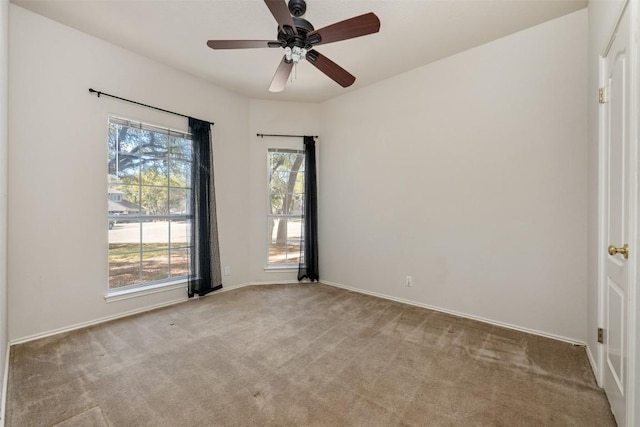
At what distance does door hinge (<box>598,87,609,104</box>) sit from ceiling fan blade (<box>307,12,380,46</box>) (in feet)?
5.08

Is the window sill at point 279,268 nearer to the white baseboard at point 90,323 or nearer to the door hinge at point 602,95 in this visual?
the white baseboard at point 90,323

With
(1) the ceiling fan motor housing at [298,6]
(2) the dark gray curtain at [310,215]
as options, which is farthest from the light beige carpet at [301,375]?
(1) the ceiling fan motor housing at [298,6]

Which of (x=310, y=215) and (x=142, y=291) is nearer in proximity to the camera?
(x=142, y=291)

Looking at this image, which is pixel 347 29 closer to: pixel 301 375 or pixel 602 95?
pixel 602 95

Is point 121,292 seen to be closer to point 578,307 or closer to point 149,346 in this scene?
point 149,346

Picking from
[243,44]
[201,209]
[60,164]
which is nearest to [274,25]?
[243,44]

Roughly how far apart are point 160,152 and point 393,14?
9.53 ft

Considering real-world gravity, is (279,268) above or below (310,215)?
below

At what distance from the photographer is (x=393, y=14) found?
2.40 m

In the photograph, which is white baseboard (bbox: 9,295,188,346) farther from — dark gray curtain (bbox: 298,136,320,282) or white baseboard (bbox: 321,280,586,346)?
white baseboard (bbox: 321,280,586,346)

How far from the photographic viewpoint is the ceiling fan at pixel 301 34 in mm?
1771

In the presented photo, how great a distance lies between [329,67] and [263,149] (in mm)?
2205

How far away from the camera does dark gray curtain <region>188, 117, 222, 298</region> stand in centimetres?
355

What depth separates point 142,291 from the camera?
3.18 m
